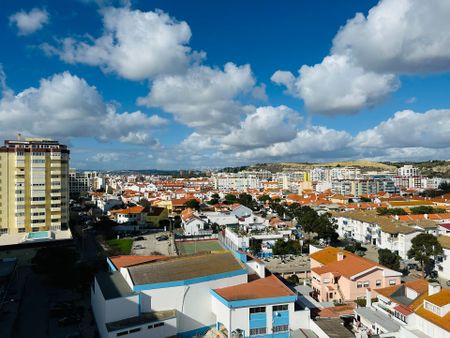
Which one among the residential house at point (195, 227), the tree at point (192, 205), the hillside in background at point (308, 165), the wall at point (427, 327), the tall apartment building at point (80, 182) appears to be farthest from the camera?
the hillside in background at point (308, 165)

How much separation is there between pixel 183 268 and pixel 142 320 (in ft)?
9.69

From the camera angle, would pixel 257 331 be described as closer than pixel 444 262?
Yes

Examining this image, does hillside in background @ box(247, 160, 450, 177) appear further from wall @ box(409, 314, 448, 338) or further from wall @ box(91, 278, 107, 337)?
wall @ box(91, 278, 107, 337)

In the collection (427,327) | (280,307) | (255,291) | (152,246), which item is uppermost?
(255,291)

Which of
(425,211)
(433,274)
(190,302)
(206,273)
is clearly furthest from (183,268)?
(425,211)

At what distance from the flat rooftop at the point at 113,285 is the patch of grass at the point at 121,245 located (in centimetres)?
1383

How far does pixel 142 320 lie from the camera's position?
1398 cm

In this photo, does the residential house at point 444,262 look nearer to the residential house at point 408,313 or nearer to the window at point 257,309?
the residential house at point 408,313

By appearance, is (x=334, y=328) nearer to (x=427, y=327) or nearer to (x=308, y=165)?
(x=427, y=327)

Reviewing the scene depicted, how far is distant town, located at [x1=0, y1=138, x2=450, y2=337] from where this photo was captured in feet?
47.3

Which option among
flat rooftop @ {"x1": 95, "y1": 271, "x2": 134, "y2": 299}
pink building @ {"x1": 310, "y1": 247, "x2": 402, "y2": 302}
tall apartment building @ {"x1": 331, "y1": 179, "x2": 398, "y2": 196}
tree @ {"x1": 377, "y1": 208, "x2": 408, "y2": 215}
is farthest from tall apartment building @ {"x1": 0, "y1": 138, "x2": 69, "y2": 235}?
tall apartment building @ {"x1": 331, "y1": 179, "x2": 398, "y2": 196}

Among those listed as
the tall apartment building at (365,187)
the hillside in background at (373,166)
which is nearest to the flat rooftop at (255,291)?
the tall apartment building at (365,187)

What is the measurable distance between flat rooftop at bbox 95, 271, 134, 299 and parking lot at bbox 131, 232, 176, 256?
13705mm

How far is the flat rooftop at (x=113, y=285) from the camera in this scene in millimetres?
14439
